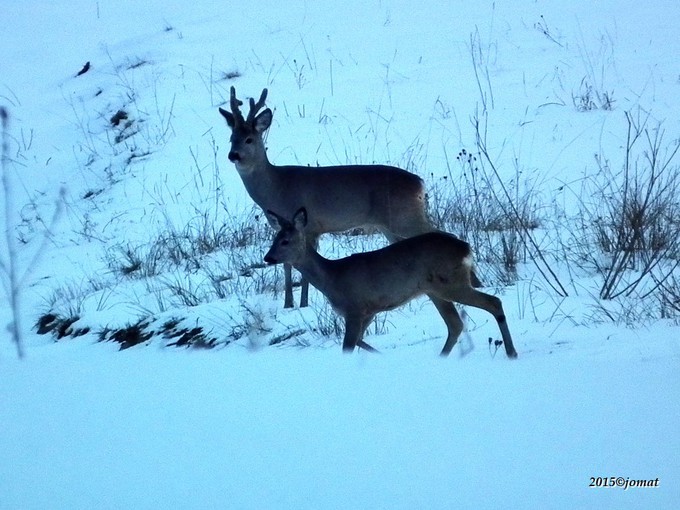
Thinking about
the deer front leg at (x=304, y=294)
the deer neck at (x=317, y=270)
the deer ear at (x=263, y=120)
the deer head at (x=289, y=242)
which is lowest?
the deer front leg at (x=304, y=294)

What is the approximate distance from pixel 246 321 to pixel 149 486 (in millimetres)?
4387

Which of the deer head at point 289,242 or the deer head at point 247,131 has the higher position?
the deer head at point 247,131

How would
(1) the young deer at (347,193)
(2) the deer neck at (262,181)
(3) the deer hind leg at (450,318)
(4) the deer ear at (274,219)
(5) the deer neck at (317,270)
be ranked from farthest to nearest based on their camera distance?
(2) the deer neck at (262,181) → (1) the young deer at (347,193) → (4) the deer ear at (274,219) → (5) the deer neck at (317,270) → (3) the deer hind leg at (450,318)

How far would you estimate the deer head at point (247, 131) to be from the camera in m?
9.12

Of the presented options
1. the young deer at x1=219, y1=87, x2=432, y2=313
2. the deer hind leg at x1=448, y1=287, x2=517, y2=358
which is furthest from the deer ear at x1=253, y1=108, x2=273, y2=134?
the deer hind leg at x1=448, y1=287, x2=517, y2=358

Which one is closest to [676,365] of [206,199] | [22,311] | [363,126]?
[22,311]

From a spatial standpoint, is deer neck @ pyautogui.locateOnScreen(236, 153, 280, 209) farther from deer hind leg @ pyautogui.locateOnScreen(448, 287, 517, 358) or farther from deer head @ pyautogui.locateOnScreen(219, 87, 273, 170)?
deer hind leg @ pyautogui.locateOnScreen(448, 287, 517, 358)

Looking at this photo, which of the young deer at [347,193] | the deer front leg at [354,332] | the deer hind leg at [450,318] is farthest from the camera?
the young deer at [347,193]

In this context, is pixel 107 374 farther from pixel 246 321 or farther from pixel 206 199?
pixel 206 199

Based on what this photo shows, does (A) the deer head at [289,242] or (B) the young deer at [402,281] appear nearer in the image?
(B) the young deer at [402,281]

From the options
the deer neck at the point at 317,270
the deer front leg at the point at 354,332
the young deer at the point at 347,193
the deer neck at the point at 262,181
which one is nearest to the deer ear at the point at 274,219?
the deer neck at the point at 317,270

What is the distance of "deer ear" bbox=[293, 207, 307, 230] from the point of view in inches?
289

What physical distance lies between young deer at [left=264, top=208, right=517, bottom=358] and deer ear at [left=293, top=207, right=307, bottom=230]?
1.20 ft

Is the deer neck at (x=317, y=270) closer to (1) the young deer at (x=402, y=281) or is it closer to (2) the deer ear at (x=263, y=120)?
(1) the young deer at (x=402, y=281)
